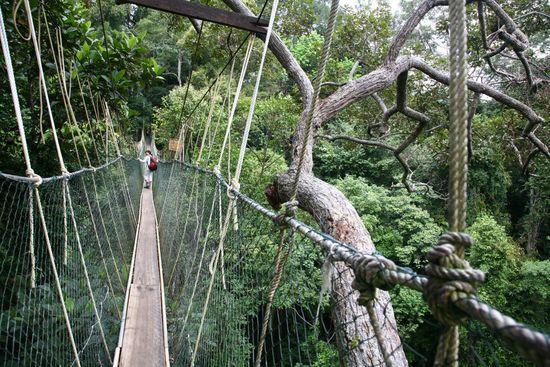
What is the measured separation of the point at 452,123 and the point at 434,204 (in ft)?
26.6

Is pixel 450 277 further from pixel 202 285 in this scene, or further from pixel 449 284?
pixel 202 285

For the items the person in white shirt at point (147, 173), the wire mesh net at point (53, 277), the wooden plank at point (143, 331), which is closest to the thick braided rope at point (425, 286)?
the wire mesh net at point (53, 277)

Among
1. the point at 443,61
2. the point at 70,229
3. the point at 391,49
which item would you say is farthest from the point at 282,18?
Result: the point at 70,229

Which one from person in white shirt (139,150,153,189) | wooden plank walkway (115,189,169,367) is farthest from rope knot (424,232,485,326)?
person in white shirt (139,150,153,189)

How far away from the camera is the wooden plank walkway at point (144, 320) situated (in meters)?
2.11

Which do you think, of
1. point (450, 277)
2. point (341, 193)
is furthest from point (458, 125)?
point (341, 193)

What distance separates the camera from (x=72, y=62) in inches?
113

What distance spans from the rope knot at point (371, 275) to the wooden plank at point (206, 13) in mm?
1695

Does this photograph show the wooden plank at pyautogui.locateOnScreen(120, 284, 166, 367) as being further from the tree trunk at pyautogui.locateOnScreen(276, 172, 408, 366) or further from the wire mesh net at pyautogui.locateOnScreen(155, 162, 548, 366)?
the tree trunk at pyautogui.locateOnScreen(276, 172, 408, 366)

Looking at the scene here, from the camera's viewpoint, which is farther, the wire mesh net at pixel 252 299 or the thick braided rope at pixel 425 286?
the wire mesh net at pixel 252 299

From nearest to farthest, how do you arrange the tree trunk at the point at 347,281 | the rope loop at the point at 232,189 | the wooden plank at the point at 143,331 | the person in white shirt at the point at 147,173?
the tree trunk at the point at 347,281 → the rope loop at the point at 232,189 → the wooden plank at the point at 143,331 → the person in white shirt at the point at 147,173

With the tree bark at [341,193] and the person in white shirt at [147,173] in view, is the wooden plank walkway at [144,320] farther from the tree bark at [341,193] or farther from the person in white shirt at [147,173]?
the person in white shirt at [147,173]

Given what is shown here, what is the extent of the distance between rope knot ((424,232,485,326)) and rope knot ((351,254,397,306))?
10cm

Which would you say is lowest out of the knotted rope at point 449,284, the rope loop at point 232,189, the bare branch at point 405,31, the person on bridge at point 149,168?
the knotted rope at point 449,284
